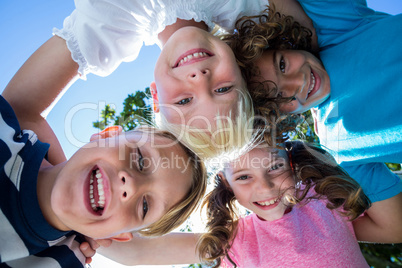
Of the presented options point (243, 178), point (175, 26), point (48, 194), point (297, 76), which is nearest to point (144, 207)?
point (48, 194)

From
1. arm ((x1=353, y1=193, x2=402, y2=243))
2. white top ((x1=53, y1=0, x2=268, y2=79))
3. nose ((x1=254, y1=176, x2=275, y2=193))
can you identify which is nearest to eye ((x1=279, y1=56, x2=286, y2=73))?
white top ((x1=53, y1=0, x2=268, y2=79))

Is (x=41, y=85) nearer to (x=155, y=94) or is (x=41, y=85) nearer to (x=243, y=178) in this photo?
(x=155, y=94)

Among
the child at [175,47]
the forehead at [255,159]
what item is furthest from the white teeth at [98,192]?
the forehead at [255,159]

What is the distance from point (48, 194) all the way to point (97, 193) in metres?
0.30

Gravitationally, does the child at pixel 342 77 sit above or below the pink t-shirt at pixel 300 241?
above

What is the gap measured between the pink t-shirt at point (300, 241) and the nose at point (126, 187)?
122 cm

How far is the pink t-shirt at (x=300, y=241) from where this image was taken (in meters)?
2.29

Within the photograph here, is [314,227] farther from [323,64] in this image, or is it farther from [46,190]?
[46,190]

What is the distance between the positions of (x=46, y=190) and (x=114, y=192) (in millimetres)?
431

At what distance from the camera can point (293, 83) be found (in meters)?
2.24

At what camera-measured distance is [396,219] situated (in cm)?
241

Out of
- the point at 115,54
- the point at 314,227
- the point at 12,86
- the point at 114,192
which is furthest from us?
the point at 314,227

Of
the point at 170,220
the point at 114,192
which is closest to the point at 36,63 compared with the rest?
the point at 114,192

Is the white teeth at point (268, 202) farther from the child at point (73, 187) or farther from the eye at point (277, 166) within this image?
the child at point (73, 187)
